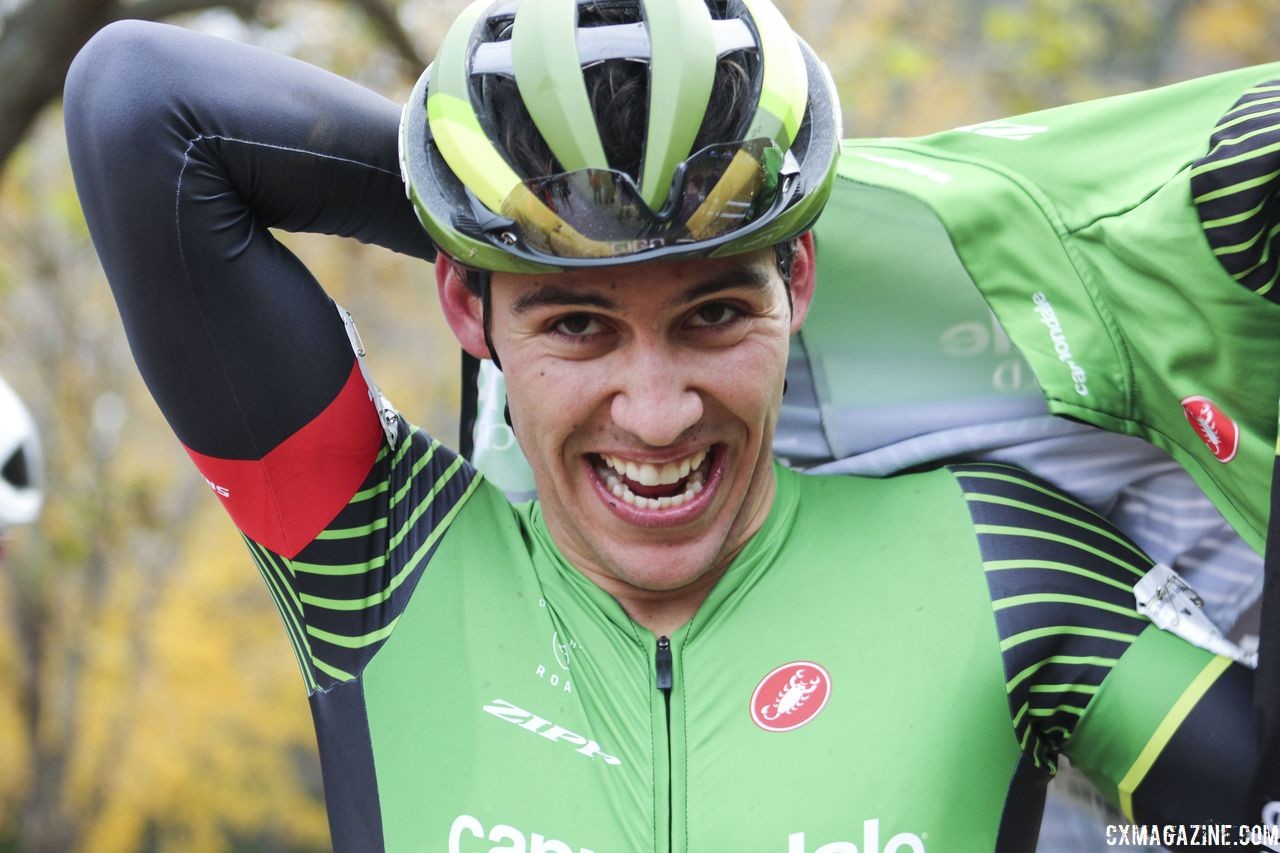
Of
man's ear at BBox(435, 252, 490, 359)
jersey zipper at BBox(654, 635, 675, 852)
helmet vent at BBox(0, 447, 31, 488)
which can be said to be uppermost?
man's ear at BBox(435, 252, 490, 359)

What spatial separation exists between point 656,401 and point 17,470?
1774 mm

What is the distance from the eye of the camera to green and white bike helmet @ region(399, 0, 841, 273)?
219 centimetres

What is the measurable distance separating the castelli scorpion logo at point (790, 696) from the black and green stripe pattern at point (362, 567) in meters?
0.68

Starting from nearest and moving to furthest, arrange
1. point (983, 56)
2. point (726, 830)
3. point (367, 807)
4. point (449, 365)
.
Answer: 1. point (726, 830)
2. point (367, 807)
3. point (983, 56)
4. point (449, 365)

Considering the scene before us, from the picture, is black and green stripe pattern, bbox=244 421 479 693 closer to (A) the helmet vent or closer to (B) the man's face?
(B) the man's face

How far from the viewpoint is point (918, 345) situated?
282cm

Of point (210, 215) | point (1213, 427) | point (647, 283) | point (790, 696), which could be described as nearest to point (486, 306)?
point (647, 283)

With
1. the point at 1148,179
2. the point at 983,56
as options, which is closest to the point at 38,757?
the point at 983,56

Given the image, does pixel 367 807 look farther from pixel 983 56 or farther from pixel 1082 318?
pixel 983 56

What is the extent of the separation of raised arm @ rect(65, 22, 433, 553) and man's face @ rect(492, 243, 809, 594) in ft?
1.22

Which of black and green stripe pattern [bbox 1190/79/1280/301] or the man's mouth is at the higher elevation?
black and green stripe pattern [bbox 1190/79/1280/301]

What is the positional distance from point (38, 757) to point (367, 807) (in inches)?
375

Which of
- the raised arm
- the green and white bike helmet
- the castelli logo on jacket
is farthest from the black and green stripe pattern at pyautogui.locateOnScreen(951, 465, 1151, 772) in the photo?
the raised arm

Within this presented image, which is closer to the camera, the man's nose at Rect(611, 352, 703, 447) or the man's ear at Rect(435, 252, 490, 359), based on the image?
the man's nose at Rect(611, 352, 703, 447)
